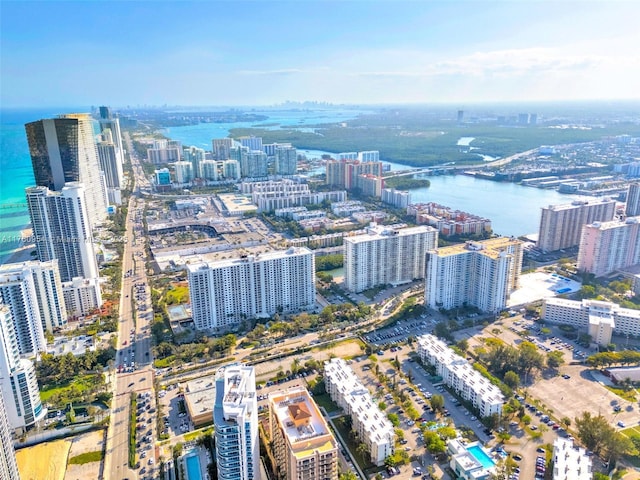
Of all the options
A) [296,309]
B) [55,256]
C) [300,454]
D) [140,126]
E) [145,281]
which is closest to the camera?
[300,454]

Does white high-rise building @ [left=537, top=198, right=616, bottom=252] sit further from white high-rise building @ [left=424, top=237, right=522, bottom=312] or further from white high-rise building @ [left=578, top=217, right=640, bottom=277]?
white high-rise building @ [left=424, top=237, right=522, bottom=312]

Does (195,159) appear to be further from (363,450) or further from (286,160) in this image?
(363,450)

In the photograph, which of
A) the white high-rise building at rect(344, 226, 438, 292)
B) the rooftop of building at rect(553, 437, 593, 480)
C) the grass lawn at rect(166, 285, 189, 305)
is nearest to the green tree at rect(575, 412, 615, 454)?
the rooftop of building at rect(553, 437, 593, 480)

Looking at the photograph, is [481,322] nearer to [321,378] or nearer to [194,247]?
[321,378]

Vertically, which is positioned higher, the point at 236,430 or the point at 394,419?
the point at 236,430

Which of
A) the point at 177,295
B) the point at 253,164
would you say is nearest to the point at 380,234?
the point at 177,295

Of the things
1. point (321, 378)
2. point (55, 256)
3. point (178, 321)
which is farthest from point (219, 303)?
point (55, 256)
